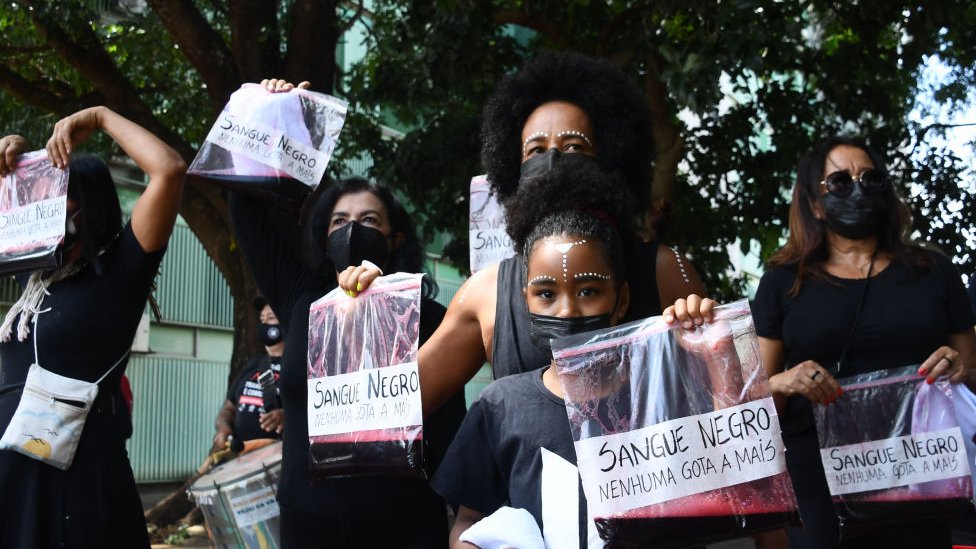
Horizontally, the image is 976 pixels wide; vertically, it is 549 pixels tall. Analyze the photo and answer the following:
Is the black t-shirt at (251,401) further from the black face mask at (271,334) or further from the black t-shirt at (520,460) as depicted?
the black t-shirt at (520,460)

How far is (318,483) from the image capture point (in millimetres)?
3545

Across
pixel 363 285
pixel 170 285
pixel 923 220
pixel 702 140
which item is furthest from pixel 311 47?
pixel 170 285

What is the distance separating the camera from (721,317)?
257 centimetres

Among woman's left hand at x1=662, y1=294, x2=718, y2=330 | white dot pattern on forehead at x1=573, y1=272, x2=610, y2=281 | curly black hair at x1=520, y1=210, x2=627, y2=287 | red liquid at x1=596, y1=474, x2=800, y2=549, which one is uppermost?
curly black hair at x1=520, y1=210, x2=627, y2=287

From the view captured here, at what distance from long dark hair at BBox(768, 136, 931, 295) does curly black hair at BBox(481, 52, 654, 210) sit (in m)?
0.66

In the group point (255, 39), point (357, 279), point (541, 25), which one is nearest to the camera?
point (357, 279)

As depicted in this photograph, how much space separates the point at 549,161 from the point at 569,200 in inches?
12.1

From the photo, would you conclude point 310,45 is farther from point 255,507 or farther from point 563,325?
point 563,325

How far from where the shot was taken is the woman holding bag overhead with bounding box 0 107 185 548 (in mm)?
3338

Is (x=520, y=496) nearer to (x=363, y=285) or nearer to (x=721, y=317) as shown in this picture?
(x=721, y=317)

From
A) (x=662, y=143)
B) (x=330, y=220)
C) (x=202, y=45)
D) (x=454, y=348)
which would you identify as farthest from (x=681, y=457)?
(x=202, y=45)

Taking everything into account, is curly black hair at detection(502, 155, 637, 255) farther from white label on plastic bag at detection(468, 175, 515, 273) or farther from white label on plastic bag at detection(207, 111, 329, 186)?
white label on plastic bag at detection(468, 175, 515, 273)

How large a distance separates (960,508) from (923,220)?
21.2 ft

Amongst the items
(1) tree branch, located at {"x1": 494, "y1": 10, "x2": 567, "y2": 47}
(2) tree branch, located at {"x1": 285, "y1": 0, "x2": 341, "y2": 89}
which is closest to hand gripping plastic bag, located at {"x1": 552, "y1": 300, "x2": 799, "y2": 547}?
(2) tree branch, located at {"x1": 285, "y1": 0, "x2": 341, "y2": 89}
